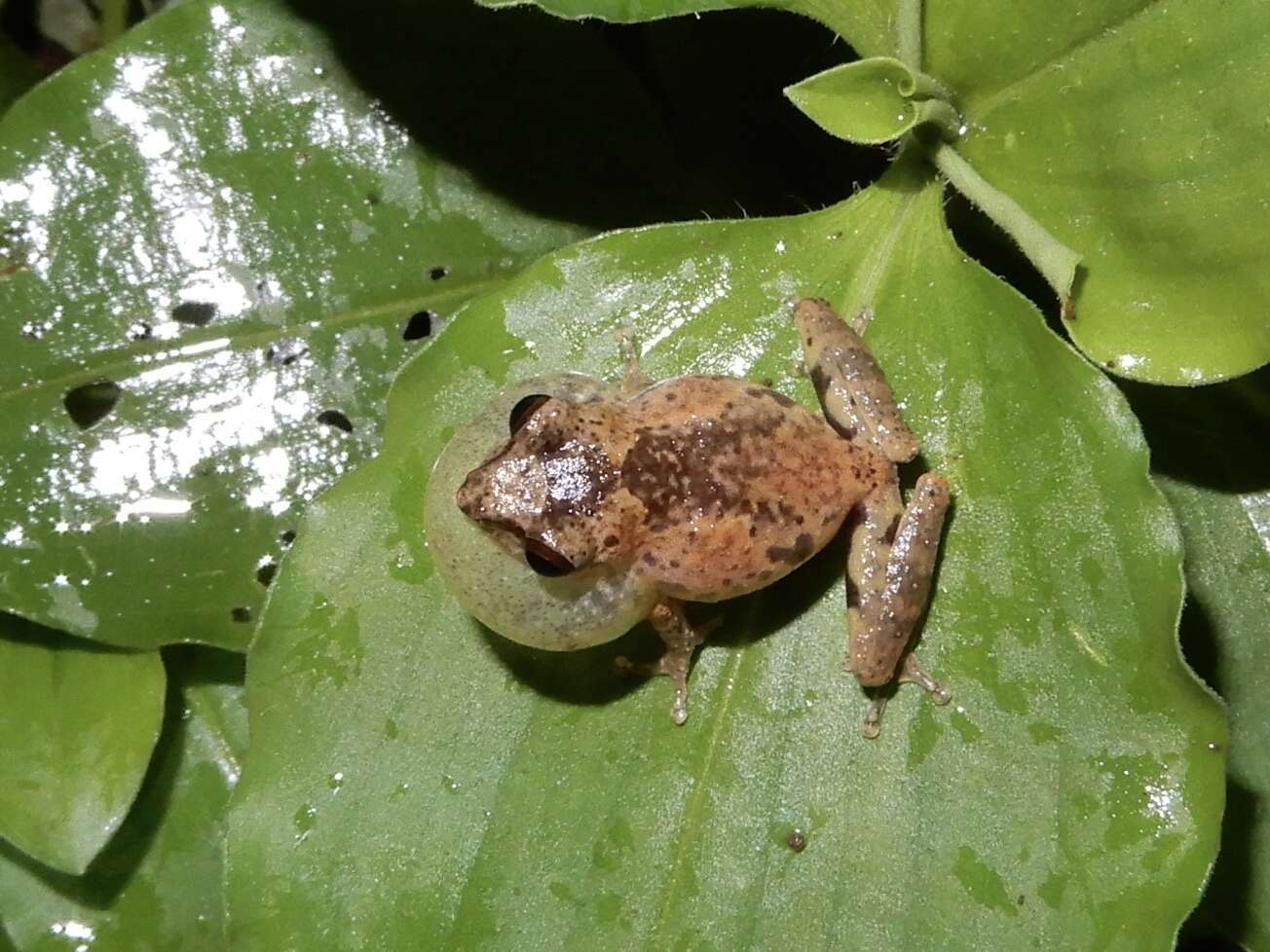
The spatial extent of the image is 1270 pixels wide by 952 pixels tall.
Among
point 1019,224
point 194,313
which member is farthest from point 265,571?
point 1019,224

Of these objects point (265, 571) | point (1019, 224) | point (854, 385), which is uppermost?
point (1019, 224)

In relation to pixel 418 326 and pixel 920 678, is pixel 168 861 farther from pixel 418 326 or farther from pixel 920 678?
pixel 920 678

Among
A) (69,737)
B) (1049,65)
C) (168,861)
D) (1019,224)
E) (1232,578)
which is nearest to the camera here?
(1019,224)

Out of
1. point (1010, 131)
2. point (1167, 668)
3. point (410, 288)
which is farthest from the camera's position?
point (410, 288)

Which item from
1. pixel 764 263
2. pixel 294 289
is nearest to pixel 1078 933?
pixel 764 263

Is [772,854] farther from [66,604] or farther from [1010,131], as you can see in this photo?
[66,604]

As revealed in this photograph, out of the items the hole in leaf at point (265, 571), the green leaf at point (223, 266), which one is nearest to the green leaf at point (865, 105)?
the green leaf at point (223, 266)
